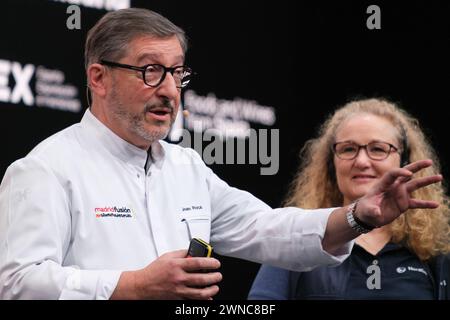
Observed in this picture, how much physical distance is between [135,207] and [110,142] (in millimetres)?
186

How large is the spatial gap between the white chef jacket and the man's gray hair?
17cm

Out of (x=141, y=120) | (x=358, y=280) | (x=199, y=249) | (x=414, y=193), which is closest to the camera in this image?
(x=199, y=249)

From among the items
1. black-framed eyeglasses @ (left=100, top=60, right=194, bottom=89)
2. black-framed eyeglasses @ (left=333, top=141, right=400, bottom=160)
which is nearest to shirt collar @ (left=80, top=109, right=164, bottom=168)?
black-framed eyeglasses @ (left=100, top=60, right=194, bottom=89)

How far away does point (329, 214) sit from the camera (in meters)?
2.07

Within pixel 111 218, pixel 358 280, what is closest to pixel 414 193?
pixel 358 280

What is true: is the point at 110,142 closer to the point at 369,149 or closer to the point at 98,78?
the point at 98,78

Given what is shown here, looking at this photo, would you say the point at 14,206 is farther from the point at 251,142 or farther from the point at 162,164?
the point at 251,142

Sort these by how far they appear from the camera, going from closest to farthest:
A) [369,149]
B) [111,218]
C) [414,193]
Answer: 1. [111,218]
2. [369,149]
3. [414,193]

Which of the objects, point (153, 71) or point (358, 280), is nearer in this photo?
point (153, 71)

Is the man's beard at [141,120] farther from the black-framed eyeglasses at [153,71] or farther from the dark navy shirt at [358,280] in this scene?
the dark navy shirt at [358,280]

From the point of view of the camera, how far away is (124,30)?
2129 millimetres

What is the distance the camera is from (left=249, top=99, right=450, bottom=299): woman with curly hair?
2445 mm

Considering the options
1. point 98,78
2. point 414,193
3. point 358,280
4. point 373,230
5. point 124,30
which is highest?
point 124,30
